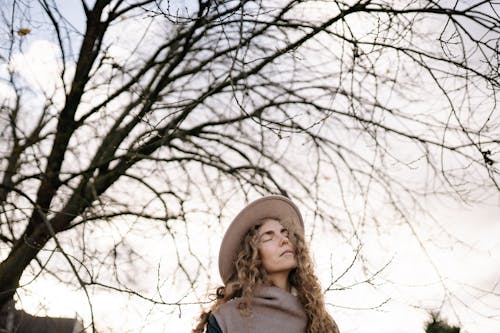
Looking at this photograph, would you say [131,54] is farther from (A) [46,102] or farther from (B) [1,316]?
(B) [1,316]

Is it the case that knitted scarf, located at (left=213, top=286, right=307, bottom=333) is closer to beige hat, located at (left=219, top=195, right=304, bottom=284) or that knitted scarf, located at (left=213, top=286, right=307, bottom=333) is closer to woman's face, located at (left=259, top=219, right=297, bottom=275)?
woman's face, located at (left=259, top=219, right=297, bottom=275)

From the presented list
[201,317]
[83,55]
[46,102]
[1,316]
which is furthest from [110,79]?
[201,317]

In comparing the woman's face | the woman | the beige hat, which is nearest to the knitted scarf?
the woman

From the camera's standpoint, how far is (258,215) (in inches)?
116

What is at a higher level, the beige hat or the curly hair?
the beige hat

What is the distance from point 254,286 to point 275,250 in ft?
0.78

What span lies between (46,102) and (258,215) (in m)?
3.13

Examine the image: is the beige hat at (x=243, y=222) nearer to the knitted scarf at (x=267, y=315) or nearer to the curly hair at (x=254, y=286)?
the curly hair at (x=254, y=286)

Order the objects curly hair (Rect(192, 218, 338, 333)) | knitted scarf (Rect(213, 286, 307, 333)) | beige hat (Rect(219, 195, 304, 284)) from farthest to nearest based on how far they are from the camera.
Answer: beige hat (Rect(219, 195, 304, 284)), curly hair (Rect(192, 218, 338, 333)), knitted scarf (Rect(213, 286, 307, 333))

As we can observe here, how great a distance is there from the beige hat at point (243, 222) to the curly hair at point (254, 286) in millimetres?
42

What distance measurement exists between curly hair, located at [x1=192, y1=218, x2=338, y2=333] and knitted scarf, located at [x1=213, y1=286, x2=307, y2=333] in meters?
0.04

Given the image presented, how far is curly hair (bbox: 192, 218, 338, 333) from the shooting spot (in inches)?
103

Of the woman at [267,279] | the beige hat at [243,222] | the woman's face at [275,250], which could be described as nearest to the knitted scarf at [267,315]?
the woman at [267,279]

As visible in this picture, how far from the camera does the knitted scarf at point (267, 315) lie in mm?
2494
